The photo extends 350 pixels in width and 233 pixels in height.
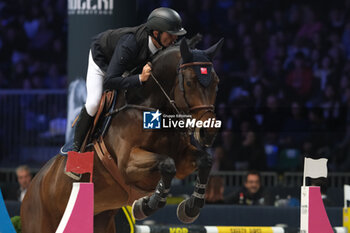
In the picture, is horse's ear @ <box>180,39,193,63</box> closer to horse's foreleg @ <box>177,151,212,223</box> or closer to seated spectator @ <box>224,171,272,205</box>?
horse's foreleg @ <box>177,151,212,223</box>

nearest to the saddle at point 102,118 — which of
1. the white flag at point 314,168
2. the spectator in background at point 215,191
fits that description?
the white flag at point 314,168

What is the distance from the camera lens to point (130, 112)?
5977 mm

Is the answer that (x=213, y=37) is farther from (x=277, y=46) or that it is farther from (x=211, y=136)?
(x=211, y=136)

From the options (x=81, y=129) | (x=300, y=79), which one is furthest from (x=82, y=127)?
(x=300, y=79)

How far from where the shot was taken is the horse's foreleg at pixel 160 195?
17.9 ft

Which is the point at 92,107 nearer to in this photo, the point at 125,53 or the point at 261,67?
the point at 125,53

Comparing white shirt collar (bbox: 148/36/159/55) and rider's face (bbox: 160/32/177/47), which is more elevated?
rider's face (bbox: 160/32/177/47)

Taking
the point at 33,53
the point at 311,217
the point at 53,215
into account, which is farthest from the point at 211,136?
the point at 33,53

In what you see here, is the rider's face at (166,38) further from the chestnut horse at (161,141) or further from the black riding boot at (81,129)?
the black riding boot at (81,129)

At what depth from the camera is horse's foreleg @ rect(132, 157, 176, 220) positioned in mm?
5457

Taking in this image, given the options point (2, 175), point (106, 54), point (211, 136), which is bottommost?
point (2, 175)

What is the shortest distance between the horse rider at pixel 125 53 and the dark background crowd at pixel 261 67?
487 cm

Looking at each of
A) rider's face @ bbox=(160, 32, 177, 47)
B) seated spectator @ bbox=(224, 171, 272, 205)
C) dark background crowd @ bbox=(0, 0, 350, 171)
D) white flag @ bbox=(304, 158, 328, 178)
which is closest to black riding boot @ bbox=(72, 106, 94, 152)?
rider's face @ bbox=(160, 32, 177, 47)

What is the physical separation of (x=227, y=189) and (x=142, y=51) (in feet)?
15.2
